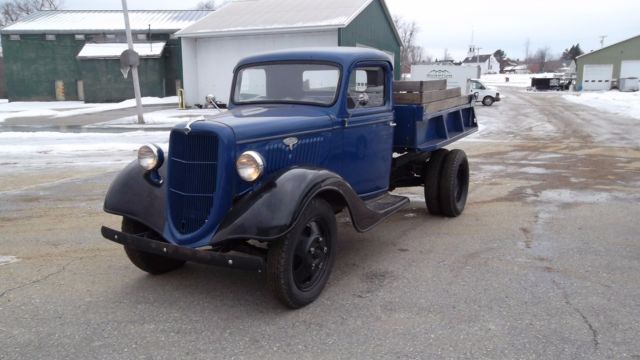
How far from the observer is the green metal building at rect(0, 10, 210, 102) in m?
31.4

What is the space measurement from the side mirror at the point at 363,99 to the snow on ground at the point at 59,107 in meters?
21.1

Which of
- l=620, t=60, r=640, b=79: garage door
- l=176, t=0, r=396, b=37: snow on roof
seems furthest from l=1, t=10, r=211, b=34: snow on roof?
l=620, t=60, r=640, b=79: garage door

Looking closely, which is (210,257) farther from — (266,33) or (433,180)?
(266,33)

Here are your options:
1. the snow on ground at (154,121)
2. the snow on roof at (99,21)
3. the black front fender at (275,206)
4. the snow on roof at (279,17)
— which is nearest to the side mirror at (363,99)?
the black front fender at (275,206)

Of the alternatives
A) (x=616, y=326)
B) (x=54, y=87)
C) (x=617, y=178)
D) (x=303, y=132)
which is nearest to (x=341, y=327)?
(x=303, y=132)

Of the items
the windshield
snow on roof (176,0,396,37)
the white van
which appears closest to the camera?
the windshield

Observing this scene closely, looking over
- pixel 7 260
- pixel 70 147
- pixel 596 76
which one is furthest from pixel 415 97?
pixel 596 76

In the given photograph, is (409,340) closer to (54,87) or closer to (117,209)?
(117,209)

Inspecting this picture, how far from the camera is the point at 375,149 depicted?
529cm

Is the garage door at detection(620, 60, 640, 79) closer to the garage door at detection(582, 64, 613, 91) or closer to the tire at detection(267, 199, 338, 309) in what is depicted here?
the garage door at detection(582, 64, 613, 91)

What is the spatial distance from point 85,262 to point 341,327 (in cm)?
270

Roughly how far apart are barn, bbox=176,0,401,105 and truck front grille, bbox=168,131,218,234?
19.0 meters

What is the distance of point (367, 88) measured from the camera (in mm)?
5188

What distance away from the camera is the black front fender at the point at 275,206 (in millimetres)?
3621
